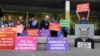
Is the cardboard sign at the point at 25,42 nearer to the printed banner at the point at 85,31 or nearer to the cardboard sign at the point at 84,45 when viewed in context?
the cardboard sign at the point at 84,45

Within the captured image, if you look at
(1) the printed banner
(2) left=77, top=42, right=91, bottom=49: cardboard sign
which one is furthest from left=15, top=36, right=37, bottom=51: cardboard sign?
(1) the printed banner

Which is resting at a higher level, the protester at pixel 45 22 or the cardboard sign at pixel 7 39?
the protester at pixel 45 22

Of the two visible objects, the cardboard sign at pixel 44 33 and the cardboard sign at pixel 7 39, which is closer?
the cardboard sign at pixel 7 39

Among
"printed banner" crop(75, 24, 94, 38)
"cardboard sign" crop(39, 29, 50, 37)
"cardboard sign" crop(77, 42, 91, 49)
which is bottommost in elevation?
"cardboard sign" crop(77, 42, 91, 49)

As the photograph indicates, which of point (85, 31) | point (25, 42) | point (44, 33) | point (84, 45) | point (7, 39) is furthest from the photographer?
point (44, 33)

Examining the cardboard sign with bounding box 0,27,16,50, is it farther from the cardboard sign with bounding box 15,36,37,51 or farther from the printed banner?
the printed banner

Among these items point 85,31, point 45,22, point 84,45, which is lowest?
point 84,45

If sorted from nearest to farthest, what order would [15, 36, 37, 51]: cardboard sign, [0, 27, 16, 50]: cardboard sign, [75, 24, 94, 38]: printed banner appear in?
[15, 36, 37, 51]: cardboard sign
[0, 27, 16, 50]: cardboard sign
[75, 24, 94, 38]: printed banner

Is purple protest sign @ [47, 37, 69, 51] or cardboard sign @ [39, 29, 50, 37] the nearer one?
purple protest sign @ [47, 37, 69, 51]

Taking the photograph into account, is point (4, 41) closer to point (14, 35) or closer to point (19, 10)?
point (14, 35)

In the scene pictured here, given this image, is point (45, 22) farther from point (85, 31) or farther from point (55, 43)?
point (55, 43)

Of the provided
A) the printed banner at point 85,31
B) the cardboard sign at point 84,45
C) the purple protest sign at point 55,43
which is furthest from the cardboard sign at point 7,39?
the printed banner at point 85,31

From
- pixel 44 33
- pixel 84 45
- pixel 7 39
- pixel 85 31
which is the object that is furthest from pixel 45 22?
pixel 7 39

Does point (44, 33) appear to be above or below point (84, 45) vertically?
above
